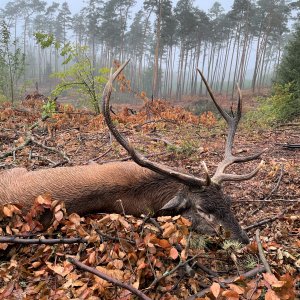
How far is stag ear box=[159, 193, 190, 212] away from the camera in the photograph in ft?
12.5

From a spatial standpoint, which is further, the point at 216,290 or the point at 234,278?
the point at 234,278

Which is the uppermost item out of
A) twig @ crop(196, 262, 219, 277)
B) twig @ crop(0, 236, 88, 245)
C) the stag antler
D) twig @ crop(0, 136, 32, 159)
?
the stag antler

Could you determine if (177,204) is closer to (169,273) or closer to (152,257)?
(152,257)

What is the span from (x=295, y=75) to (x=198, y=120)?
9392 millimetres

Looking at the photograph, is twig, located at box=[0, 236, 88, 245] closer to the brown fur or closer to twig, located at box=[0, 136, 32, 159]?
the brown fur

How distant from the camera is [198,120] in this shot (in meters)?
13.3

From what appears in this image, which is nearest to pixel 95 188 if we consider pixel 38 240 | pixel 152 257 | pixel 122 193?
pixel 122 193

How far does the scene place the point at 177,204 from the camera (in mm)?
3840

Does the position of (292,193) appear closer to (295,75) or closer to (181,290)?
(181,290)

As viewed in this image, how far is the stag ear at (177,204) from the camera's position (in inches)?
151

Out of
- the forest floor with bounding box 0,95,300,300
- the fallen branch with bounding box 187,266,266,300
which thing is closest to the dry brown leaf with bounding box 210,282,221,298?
A: the forest floor with bounding box 0,95,300,300

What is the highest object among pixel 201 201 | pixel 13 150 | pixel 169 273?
pixel 201 201

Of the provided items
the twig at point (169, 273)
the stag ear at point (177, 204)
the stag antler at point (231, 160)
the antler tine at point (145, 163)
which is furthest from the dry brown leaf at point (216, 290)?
the stag antler at point (231, 160)

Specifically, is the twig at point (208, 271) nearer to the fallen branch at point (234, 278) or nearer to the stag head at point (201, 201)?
the fallen branch at point (234, 278)
